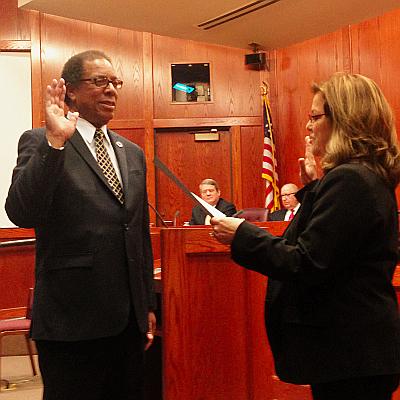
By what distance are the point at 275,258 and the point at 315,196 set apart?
7.2 inches

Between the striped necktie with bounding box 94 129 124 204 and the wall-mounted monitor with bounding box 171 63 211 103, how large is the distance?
6439 millimetres

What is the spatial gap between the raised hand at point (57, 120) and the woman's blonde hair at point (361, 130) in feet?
2.28

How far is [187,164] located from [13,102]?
2313 millimetres

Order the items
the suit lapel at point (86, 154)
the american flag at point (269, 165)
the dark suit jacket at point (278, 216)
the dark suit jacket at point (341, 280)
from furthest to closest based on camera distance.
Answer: the american flag at point (269, 165), the dark suit jacket at point (278, 216), the suit lapel at point (86, 154), the dark suit jacket at point (341, 280)

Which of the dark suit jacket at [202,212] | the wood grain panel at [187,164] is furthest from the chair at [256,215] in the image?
the wood grain panel at [187,164]

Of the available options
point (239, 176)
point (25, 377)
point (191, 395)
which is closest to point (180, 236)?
point (191, 395)

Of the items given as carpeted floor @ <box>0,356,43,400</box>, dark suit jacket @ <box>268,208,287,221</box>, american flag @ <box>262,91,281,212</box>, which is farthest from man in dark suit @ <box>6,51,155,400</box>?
american flag @ <box>262,91,281,212</box>

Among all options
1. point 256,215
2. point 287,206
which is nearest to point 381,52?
point 287,206

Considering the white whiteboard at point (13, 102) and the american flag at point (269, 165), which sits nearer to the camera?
the american flag at point (269, 165)

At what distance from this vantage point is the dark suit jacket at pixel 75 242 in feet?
6.04

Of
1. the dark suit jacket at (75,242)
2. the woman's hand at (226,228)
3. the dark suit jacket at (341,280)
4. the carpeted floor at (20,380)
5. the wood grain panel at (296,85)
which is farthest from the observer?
the wood grain panel at (296,85)

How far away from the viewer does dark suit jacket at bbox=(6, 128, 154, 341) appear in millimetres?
1842

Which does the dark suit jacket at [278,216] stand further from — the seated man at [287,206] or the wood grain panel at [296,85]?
the wood grain panel at [296,85]

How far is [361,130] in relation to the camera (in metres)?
1.64
